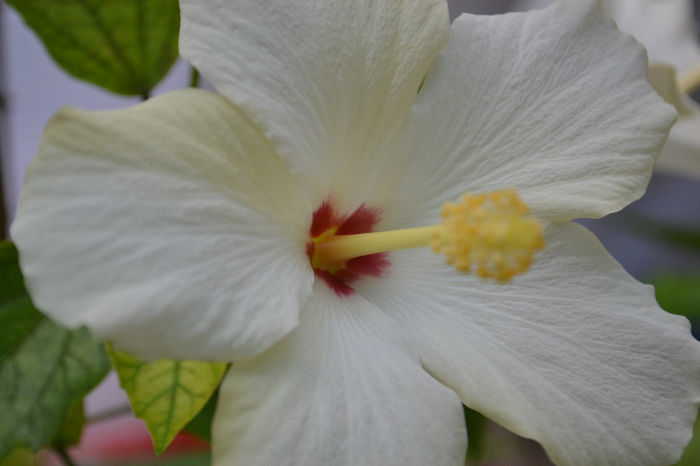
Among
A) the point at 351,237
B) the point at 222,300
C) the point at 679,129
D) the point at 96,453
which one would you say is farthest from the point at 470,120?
the point at 96,453

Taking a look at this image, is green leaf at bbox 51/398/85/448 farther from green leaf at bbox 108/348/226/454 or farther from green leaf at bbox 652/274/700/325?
green leaf at bbox 652/274/700/325

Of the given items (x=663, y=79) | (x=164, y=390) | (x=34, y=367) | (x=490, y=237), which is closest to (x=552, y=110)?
(x=490, y=237)

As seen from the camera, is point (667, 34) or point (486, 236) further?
point (667, 34)

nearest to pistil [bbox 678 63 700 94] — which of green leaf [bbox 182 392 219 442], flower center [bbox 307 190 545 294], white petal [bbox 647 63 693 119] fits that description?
white petal [bbox 647 63 693 119]

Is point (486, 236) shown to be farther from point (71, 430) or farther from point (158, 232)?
point (71, 430)

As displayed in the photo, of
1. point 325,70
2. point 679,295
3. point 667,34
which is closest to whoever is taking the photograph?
point 325,70

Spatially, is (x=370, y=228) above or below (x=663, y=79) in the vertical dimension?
below
